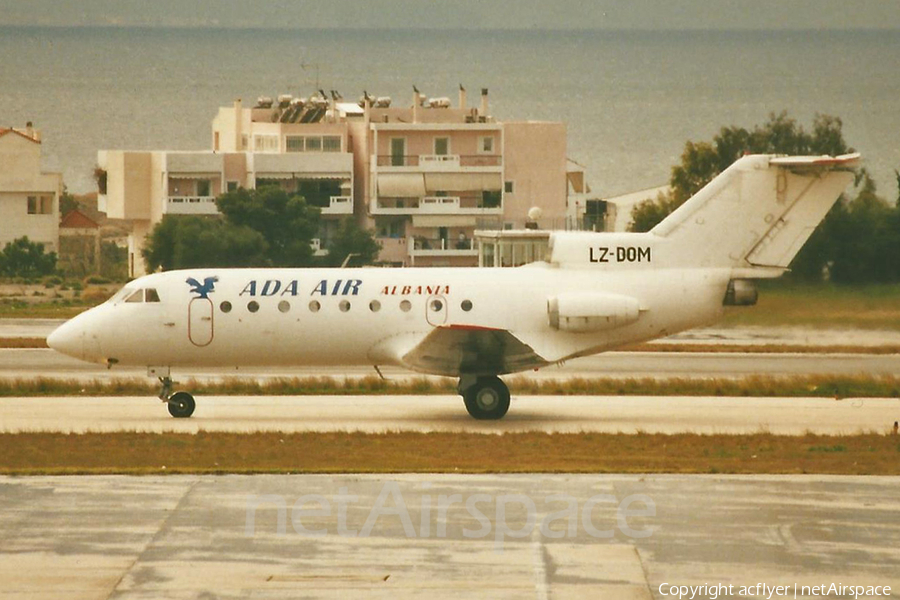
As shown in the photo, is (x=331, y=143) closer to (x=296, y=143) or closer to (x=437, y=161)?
(x=296, y=143)

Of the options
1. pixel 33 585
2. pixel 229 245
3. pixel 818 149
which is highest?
pixel 818 149

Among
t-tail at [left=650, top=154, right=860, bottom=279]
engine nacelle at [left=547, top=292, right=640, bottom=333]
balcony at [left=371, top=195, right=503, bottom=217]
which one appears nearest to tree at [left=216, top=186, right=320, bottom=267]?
balcony at [left=371, top=195, right=503, bottom=217]

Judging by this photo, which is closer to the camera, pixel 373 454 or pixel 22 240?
pixel 373 454

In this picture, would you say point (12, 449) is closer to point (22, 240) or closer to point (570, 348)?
point (570, 348)

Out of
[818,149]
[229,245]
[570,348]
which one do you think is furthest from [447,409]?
[818,149]

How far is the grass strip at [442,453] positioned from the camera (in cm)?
2111

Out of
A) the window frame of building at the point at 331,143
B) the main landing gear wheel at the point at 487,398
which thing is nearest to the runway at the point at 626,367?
the main landing gear wheel at the point at 487,398

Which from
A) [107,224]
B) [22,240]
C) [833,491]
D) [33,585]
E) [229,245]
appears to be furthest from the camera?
[107,224]

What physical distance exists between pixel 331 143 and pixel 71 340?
53067 millimetres

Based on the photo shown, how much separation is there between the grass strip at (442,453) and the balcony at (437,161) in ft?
172

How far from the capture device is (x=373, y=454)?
22688 millimetres

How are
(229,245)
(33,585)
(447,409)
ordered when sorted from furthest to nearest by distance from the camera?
1. (229,245)
2. (447,409)
3. (33,585)

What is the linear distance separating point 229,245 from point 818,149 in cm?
3607

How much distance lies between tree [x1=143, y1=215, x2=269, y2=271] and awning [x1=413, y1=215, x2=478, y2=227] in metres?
13.9
